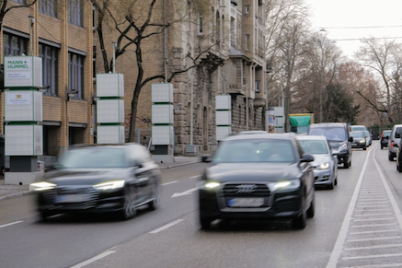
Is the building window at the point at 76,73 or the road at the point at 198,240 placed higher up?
the building window at the point at 76,73

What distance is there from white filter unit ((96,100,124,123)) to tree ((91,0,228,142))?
6.07 feet

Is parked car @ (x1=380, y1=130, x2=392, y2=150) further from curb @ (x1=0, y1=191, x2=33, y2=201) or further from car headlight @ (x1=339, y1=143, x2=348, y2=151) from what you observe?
curb @ (x1=0, y1=191, x2=33, y2=201)

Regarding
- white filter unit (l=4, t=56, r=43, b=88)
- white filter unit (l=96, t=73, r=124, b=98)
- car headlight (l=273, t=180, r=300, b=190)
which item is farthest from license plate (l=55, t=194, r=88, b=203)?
white filter unit (l=96, t=73, r=124, b=98)

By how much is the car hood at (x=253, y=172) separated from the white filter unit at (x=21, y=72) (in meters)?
13.2

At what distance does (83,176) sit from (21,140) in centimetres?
1148

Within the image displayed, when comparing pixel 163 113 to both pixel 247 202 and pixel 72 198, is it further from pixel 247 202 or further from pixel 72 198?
pixel 247 202

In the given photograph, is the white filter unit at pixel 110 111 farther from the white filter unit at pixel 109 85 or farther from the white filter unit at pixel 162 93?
the white filter unit at pixel 162 93

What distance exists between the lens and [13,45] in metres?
30.0

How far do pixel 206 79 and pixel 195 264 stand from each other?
4907 centimetres

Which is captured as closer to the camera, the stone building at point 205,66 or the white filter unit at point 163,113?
the white filter unit at point 163,113

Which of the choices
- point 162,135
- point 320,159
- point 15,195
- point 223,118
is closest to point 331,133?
point 162,135

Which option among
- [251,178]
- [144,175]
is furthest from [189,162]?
[251,178]

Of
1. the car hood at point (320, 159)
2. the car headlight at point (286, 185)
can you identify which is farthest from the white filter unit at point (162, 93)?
the car headlight at point (286, 185)

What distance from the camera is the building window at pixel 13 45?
29.4m
